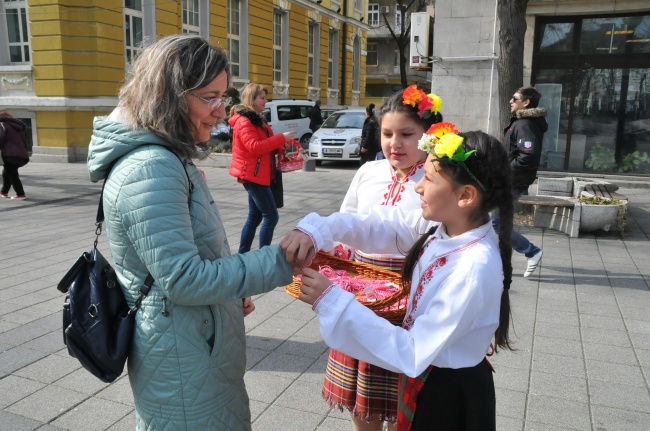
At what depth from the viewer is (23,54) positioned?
16.4 m

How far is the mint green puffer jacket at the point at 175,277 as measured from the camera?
1556 mm

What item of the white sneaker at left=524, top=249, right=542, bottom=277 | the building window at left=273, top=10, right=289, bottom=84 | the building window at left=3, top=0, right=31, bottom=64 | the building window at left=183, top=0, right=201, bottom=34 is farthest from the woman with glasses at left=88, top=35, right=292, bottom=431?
the building window at left=273, top=10, right=289, bottom=84

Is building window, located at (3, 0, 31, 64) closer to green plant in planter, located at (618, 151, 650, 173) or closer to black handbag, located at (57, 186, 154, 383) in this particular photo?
green plant in planter, located at (618, 151, 650, 173)

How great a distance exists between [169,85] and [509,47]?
25.4ft

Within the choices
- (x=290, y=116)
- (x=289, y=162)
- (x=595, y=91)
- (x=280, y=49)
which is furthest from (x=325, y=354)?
(x=280, y=49)

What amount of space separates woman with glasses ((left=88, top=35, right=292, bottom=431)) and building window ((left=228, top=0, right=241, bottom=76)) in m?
22.0

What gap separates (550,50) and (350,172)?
5.66m

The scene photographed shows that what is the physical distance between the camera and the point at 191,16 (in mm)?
20547

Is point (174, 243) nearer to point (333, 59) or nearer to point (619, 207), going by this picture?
point (619, 207)

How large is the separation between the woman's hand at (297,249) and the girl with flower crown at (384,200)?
0.58m

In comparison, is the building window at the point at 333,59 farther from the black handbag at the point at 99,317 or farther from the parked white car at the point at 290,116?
the black handbag at the point at 99,317

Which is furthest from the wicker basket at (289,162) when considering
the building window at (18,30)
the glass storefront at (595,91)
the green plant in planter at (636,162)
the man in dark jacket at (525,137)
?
the building window at (18,30)

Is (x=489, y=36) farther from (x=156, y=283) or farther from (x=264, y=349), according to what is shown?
(x=156, y=283)

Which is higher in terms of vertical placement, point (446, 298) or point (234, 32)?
point (234, 32)
